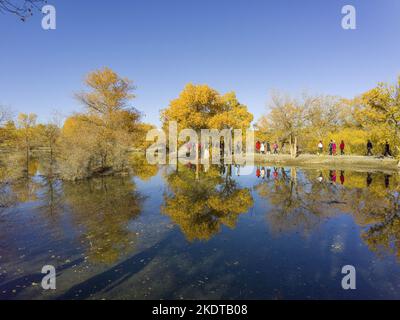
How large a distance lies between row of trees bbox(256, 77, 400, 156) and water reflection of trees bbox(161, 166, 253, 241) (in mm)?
15605

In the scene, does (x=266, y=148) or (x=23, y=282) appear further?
(x=266, y=148)

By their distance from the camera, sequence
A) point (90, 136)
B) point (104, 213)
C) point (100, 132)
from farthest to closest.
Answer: point (100, 132), point (90, 136), point (104, 213)

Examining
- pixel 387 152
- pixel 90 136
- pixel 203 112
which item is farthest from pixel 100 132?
pixel 387 152

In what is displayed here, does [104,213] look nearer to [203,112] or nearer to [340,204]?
[340,204]

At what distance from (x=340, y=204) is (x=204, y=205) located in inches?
257

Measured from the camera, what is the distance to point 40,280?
554cm

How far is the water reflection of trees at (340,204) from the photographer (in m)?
8.42

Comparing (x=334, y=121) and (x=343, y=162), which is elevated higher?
(x=334, y=121)

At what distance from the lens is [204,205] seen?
38.8 feet

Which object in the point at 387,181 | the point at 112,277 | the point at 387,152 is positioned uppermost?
the point at 387,152

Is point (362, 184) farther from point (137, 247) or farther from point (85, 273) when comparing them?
point (85, 273)

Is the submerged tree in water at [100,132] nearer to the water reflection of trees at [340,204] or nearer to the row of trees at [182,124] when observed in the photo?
the row of trees at [182,124]

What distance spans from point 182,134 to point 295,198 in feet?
99.8
